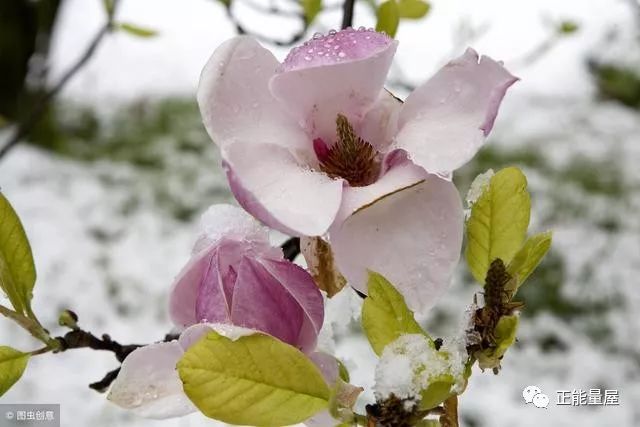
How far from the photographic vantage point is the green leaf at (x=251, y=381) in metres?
0.36

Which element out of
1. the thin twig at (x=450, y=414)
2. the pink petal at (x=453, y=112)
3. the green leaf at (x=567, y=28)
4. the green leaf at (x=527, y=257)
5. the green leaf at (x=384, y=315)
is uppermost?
the pink petal at (x=453, y=112)

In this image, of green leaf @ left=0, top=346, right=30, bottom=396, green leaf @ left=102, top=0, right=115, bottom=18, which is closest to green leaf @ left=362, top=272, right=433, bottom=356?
green leaf @ left=0, top=346, right=30, bottom=396

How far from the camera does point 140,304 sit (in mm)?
2338

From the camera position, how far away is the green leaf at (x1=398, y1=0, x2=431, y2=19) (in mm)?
813

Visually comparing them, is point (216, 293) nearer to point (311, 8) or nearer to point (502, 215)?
point (502, 215)

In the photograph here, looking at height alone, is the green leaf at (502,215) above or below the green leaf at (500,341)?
above

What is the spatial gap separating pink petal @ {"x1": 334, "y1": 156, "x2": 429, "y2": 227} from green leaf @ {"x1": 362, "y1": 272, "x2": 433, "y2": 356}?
4 cm

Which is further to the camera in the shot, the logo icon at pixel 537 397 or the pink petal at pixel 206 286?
the logo icon at pixel 537 397

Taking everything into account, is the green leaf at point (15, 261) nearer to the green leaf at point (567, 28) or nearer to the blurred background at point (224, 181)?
the blurred background at point (224, 181)

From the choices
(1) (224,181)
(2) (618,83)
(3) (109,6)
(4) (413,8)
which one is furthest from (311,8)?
(2) (618,83)

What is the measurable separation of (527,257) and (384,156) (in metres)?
0.10

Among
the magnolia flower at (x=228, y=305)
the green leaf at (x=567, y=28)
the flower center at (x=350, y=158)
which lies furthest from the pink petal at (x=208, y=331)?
the green leaf at (x=567, y=28)

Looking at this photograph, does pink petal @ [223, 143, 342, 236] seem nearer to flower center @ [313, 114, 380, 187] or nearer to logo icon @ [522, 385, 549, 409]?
flower center @ [313, 114, 380, 187]

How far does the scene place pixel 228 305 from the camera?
0.40 meters
